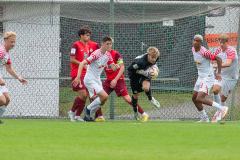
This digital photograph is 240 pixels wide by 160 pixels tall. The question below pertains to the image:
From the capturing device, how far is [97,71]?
704 inches

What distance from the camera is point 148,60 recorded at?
1792cm

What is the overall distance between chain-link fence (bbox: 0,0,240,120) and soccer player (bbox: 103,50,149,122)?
1.20m

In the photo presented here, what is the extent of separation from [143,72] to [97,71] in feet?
3.42

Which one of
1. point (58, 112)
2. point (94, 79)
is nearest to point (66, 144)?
point (94, 79)

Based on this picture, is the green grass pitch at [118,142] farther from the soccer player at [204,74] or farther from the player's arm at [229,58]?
the player's arm at [229,58]

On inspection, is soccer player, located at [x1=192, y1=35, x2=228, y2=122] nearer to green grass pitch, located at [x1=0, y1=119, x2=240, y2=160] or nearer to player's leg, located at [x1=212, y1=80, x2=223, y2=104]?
player's leg, located at [x1=212, y1=80, x2=223, y2=104]

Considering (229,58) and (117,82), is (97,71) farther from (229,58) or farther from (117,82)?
(229,58)

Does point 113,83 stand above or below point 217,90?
above

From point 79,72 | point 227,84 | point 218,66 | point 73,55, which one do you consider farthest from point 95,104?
point 227,84

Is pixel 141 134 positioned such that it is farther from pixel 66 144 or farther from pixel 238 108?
pixel 238 108

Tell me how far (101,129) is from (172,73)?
6409 millimetres

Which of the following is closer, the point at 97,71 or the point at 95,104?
the point at 95,104

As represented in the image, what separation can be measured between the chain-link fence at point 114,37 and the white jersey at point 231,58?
0.96m

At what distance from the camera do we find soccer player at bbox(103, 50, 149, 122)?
17.9 m
